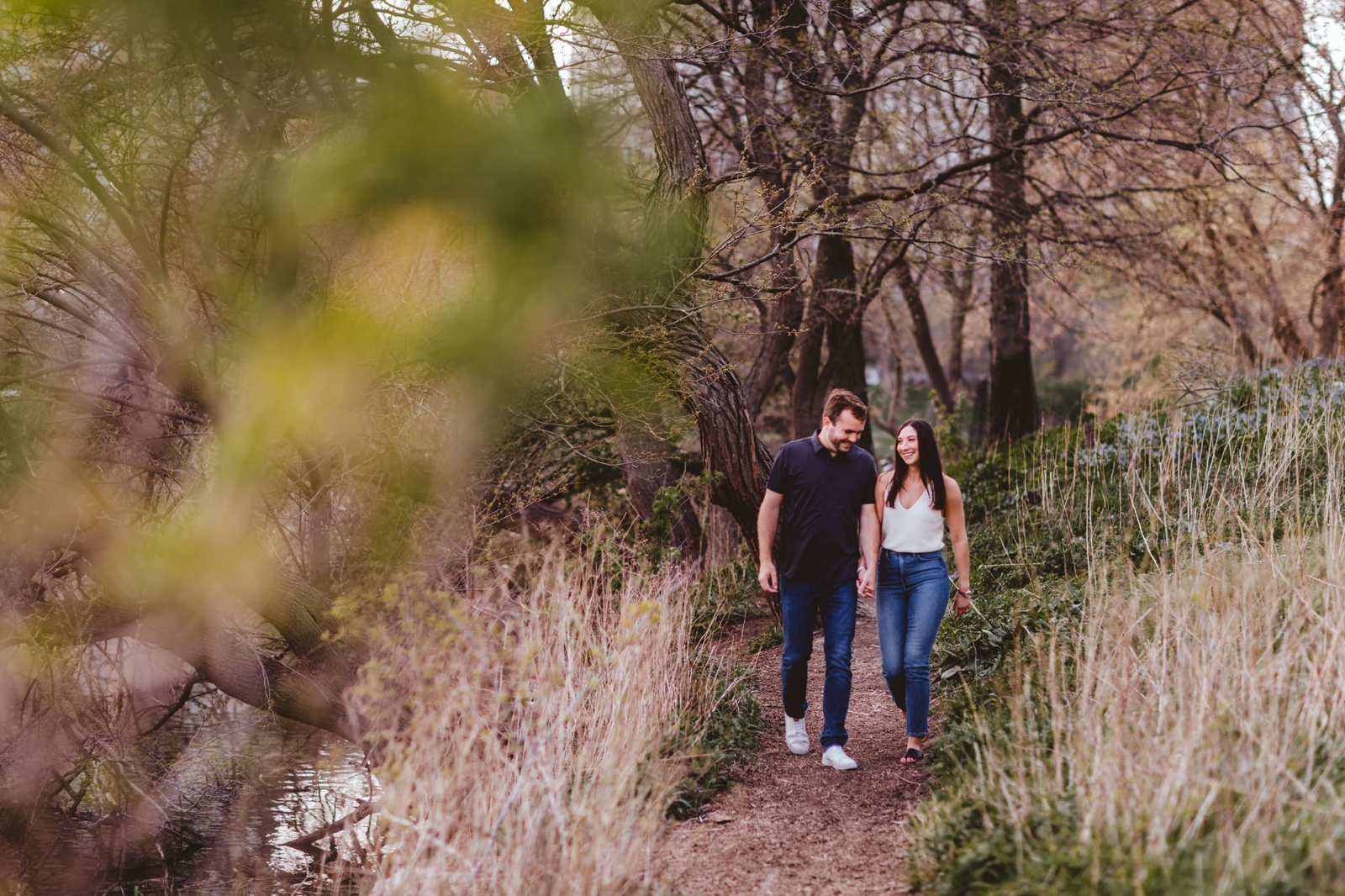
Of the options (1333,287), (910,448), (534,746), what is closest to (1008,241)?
(910,448)

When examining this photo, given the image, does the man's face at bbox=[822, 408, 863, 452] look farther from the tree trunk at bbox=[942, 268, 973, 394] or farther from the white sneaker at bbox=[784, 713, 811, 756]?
the tree trunk at bbox=[942, 268, 973, 394]

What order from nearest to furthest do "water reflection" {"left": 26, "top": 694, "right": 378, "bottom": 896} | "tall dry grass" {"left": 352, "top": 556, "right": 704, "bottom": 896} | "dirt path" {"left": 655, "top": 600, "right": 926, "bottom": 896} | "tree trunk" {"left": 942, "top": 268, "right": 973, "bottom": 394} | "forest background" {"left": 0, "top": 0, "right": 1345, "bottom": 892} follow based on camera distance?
"tall dry grass" {"left": 352, "top": 556, "right": 704, "bottom": 896}, "dirt path" {"left": 655, "top": 600, "right": 926, "bottom": 896}, "forest background" {"left": 0, "top": 0, "right": 1345, "bottom": 892}, "water reflection" {"left": 26, "top": 694, "right": 378, "bottom": 896}, "tree trunk" {"left": 942, "top": 268, "right": 973, "bottom": 394}

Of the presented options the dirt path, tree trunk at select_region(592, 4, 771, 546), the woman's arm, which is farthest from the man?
tree trunk at select_region(592, 4, 771, 546)

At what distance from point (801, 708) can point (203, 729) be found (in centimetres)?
492

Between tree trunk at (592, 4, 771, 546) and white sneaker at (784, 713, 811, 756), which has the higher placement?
tree trunk at (592, 4, 771, 546)

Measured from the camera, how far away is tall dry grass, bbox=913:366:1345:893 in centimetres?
313

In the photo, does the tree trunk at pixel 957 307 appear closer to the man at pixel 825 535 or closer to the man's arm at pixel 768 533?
the man at pixel 825 535

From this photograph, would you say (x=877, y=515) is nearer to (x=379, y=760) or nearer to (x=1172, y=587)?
(x=1172, y=587)

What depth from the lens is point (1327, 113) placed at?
35.8ft

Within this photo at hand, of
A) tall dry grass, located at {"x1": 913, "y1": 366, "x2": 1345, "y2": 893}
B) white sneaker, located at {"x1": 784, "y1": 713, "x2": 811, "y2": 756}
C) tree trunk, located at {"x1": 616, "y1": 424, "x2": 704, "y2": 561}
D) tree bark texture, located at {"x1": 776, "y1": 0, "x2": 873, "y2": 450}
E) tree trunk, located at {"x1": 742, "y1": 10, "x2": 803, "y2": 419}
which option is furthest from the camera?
tree bark texture, located at {"x1": 776, "y1": 0, "x2": 873, "y2": 450}

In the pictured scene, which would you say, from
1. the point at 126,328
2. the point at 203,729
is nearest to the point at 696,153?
the point at 126,328

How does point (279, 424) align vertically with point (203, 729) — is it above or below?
above

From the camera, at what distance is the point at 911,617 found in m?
5.09

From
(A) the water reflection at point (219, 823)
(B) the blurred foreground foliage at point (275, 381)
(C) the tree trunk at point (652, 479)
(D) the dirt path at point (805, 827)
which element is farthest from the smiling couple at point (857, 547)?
(C) the tree trunk at point (652, 479)
